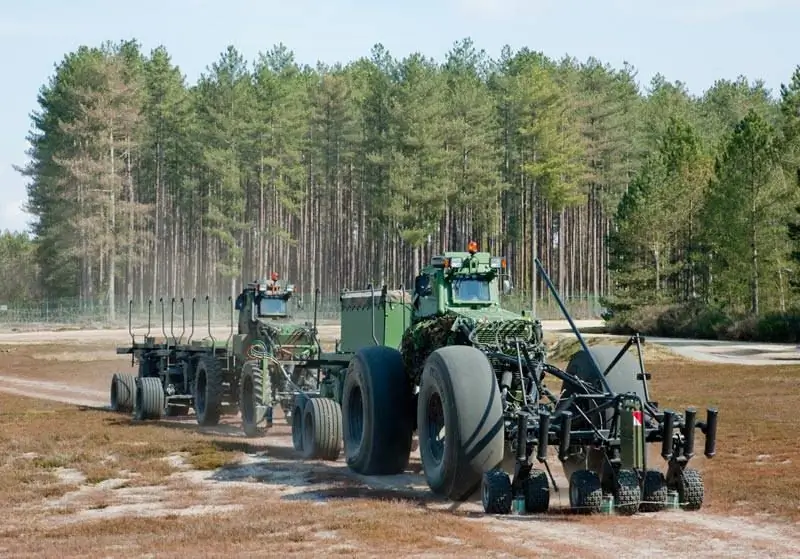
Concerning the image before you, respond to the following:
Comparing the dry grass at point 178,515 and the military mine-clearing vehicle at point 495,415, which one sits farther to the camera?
the military mine-clearing vehicle at point 495,415

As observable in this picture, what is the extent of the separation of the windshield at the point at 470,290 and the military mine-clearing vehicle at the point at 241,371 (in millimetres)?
6124

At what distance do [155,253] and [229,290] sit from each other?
9.08 meters

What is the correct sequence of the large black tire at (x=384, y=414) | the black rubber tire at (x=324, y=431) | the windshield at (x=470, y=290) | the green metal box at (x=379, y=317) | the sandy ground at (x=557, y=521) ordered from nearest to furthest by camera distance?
the sandy ground at (x=557, y=521)
the large black tire at (x=384, y=414)
the windshield at (x=470, y=290)
the black rubber tire at (x=324, y=431)
the green metal box at (x=379, y=317)

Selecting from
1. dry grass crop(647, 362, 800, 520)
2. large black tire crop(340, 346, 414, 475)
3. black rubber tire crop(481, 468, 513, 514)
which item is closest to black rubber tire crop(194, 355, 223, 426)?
large black tire crop(340, 346, 414, 475)

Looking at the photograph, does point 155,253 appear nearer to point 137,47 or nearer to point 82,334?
point 137,47

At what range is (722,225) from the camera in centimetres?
6638

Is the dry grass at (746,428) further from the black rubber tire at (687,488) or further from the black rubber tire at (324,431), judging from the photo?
the black rubber tire at (324,431)

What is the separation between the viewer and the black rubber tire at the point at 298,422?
20578 mm

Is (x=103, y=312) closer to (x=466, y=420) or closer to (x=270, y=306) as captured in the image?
(x=270, y=306)

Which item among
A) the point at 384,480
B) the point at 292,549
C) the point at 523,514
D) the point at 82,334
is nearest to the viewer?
the point at 292,549

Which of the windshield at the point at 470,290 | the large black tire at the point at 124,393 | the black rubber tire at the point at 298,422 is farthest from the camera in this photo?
the large black tire at the point at 124,393

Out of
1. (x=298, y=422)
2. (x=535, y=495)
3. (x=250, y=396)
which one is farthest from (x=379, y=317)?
(x=535, y=495)

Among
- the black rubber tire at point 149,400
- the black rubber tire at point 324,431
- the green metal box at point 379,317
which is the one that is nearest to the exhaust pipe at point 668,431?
the black rubber tire at point 324,431

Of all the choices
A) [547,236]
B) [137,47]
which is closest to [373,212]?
[547,236]
